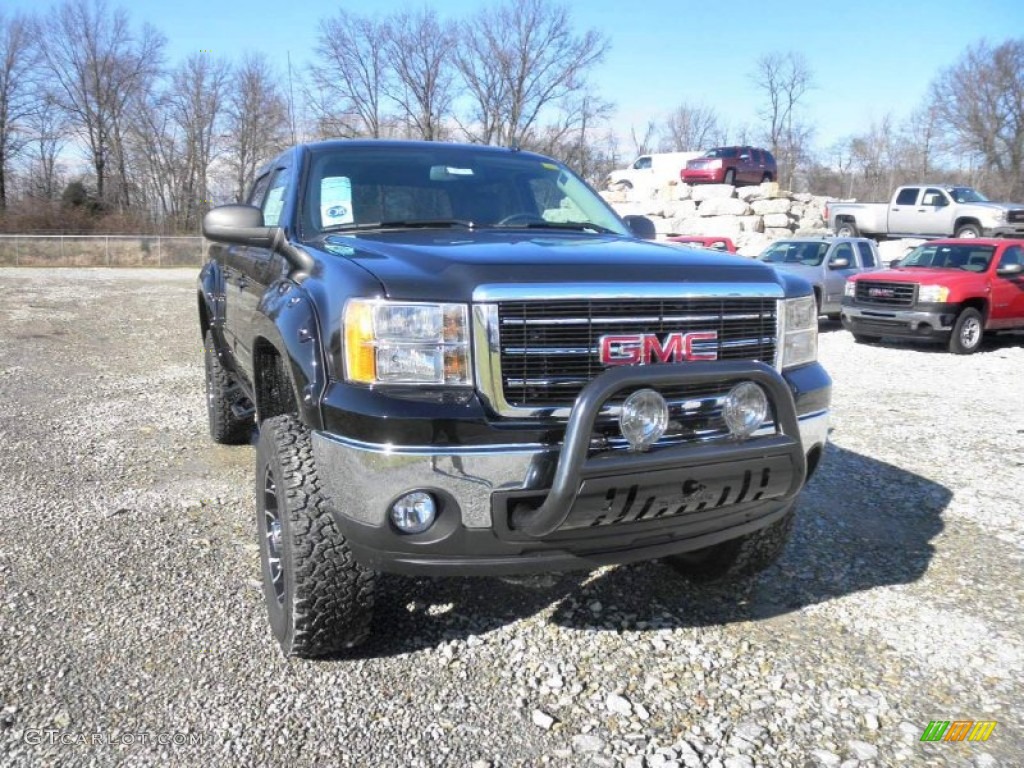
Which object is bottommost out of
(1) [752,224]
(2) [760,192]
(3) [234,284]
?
(3) [234,284]

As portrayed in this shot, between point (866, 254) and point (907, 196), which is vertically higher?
point (907, 196)

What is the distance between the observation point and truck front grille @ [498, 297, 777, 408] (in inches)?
102

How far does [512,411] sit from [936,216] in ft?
86.2

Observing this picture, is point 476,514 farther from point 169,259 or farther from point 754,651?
point 169,259

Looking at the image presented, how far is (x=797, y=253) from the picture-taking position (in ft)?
52.5

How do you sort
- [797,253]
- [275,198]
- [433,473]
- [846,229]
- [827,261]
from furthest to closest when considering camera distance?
[846,229] < [797,253] < [827,261] < [275,198] < [433,473]

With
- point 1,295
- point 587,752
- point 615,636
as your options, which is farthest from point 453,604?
point 1,295

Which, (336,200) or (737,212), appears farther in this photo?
(737,212)

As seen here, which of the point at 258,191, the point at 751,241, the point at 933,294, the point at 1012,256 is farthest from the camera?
the point at 751,241

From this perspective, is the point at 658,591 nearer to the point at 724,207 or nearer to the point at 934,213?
the point at 934,213

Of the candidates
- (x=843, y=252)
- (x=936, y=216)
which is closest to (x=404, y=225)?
(x=843, y=252)

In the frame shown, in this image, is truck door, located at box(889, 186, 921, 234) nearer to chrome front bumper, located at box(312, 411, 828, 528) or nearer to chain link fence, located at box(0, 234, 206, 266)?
chain link fence, located at box(0, 234, 206, 266)

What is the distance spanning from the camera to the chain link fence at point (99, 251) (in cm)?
2966

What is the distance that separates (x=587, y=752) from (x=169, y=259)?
32.9 meters
